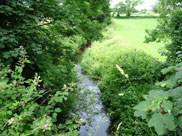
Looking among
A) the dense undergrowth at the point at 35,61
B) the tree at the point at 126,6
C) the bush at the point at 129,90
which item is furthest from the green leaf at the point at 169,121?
the tree at the point at 126,6

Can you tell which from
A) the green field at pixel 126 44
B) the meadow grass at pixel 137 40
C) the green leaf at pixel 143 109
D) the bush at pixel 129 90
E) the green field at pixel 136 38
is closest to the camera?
the green leaf at pixel 143 109

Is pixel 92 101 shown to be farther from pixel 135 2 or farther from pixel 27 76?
pixel 135 2

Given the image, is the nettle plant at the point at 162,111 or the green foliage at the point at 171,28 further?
the green foliage at the point at 171,28

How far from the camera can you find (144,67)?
5969 millimetres

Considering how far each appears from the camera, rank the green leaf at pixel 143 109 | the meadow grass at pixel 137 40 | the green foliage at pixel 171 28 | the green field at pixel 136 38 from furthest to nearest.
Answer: the green field at pixel 136 38
the meadow grass at pixel 137 40
the green foliage at pixel 171 28
the green leaf at pixel 143 109

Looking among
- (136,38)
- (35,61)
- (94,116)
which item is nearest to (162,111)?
(35,61)

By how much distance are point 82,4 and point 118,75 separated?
359 cm

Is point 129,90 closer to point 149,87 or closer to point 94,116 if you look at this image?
point 149,87

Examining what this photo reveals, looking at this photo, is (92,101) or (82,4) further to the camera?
(92,101)

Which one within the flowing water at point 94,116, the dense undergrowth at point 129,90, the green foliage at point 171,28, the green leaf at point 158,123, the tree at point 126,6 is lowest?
the flowing water at point 94,116

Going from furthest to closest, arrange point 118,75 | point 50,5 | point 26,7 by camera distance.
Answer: point 118,75 < point 50,5 < point 26,7

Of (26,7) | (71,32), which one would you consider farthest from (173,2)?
(26,7)

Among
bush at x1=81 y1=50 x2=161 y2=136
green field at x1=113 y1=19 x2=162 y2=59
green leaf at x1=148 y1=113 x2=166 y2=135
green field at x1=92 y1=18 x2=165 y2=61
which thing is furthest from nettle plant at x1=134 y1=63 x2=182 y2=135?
green field at x1=113 y1=19 x2=162 y2=59

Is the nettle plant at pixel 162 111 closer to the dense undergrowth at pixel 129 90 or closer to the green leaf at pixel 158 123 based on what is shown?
the green leaf at pixel 158 123
